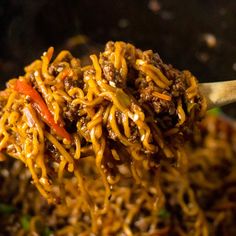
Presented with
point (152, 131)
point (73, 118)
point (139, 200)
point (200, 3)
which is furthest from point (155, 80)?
point (200, 3)

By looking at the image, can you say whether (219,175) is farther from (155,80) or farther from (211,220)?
(155,80)

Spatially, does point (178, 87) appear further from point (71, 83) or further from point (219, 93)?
point (71, 83)

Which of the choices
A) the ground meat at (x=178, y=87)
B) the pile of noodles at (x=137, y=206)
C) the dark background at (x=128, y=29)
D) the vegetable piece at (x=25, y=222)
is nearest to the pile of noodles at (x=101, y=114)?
the ground meat at (x=178, y=87)

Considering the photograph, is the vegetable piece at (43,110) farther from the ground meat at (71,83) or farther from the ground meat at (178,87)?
the ground meat at (178,87)

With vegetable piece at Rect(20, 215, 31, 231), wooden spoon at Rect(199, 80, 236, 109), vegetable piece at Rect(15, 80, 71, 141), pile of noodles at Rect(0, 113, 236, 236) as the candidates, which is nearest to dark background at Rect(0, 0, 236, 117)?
pile of noodles at Rect(0, 113, 236, 236)

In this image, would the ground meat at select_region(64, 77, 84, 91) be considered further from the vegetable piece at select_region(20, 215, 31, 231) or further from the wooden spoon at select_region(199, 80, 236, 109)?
the vegetable piece at select_region(20, 215, 31, 231)

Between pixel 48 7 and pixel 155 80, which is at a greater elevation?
pixel 48 7
